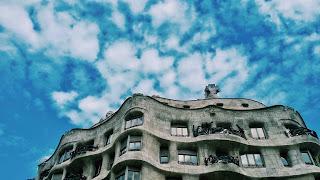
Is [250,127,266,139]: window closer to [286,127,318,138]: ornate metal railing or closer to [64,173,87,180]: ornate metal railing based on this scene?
[286,127,318,138]: ornate metal railing

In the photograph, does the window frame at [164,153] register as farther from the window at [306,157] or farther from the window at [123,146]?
the window at [306,157]

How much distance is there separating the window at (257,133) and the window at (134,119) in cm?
1155

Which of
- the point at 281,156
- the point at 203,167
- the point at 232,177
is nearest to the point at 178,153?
the point at 203,167

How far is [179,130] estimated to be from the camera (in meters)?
41.6

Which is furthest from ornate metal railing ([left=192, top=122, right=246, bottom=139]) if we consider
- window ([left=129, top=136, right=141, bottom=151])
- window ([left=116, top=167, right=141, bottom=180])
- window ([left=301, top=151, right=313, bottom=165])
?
window ([left=116, top=167, right=141, bottom=180])

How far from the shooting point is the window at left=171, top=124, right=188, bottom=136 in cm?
4112

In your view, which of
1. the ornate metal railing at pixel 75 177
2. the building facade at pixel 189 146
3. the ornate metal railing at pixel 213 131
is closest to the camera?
the building facade at pixel 189 146

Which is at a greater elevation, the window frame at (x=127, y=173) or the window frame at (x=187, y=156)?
the window frame at (x=187, y=156)

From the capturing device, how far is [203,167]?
36.7 meters

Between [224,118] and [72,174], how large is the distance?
16.5 m

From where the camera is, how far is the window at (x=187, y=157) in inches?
1494

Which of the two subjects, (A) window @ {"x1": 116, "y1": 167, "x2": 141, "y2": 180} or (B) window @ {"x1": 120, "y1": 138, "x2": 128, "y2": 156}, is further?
(B) window @ {"x1": 120, "y1": 138, "x2": 128, "y2": 156}

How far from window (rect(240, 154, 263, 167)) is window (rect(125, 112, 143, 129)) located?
10.5 meters

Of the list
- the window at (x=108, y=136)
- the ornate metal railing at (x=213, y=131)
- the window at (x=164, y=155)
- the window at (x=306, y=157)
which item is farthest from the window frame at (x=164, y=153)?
the window at (x=306, y=157)
